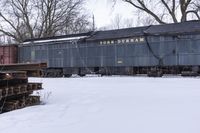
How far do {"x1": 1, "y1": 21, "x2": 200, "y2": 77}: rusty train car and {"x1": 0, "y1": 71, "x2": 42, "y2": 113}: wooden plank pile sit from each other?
13.2 metres

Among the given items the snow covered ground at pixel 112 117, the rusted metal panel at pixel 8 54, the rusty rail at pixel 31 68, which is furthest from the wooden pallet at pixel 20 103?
the rusted metal panel at pixel 8 54

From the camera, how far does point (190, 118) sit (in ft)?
23.2

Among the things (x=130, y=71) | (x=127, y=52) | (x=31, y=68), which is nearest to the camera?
(x=31, y=68)

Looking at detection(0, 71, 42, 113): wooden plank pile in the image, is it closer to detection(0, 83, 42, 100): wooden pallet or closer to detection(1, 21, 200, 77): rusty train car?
detection(0, 83, 42, 100): wooden pallet

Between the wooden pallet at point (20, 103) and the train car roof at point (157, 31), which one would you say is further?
the train car roof at point (157, 31)

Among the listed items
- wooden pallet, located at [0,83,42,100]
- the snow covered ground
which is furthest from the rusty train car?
wooden pallet, located at [0,83,42,100]

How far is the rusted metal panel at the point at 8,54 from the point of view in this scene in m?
31.7

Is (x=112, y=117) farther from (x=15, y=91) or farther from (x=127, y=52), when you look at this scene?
(x=127, y=52)

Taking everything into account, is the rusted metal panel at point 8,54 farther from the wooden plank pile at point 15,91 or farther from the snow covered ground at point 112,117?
the snow covered ground at point 112,117

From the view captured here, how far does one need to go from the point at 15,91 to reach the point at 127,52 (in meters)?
15.4

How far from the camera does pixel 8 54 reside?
105 feet

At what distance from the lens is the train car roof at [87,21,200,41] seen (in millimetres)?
22406

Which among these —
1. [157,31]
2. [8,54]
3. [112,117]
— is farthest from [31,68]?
[8,54]

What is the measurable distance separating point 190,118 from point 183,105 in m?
1.58
